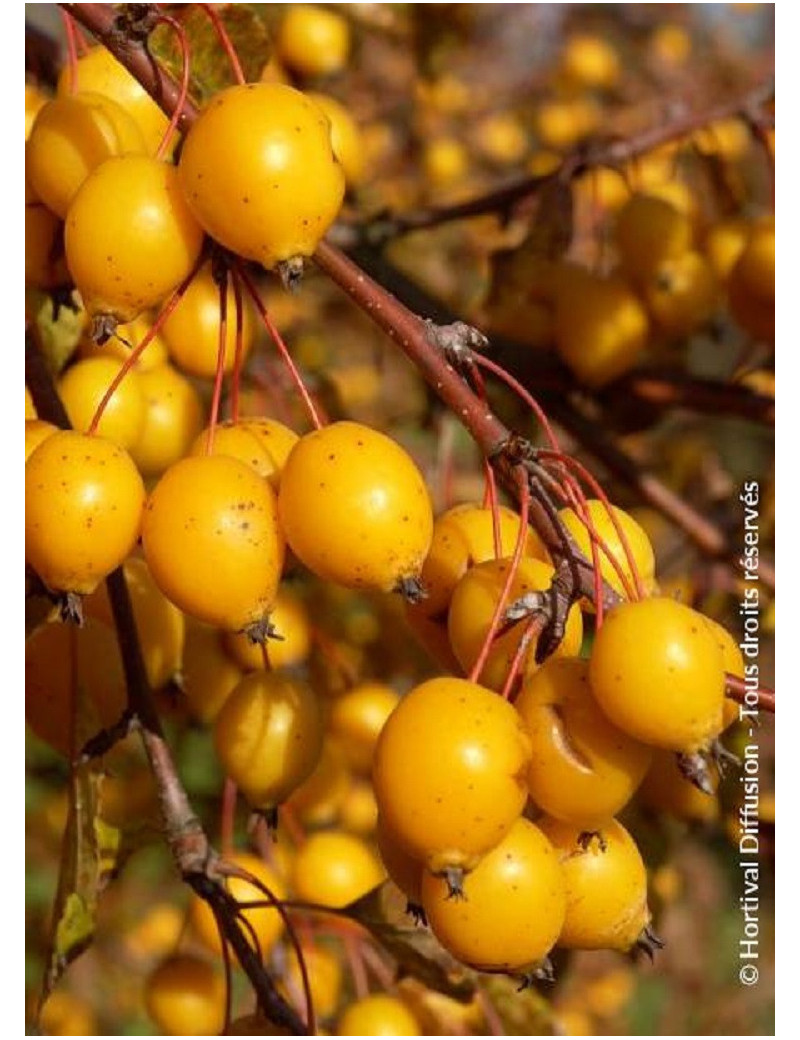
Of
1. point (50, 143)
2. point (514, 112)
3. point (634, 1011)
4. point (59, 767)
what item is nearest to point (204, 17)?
point (50, 143)

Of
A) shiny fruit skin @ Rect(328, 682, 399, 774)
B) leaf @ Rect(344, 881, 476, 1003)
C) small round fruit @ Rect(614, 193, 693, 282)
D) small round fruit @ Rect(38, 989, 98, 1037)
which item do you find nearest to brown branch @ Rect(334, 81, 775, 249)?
small round fruit @ Rect(614, 193, 693, 282)

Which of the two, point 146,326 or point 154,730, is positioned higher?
point 146,326

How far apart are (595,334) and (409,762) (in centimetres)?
128

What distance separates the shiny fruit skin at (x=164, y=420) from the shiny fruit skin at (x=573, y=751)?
702 millimetres

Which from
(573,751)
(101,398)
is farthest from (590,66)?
(573,751)

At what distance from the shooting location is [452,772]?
0.97 meters

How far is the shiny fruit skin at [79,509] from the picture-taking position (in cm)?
112

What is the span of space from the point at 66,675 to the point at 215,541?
1.59ft

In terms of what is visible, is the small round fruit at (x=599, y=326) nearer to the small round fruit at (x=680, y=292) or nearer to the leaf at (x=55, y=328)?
the small round fruit at (x=680, y=292)

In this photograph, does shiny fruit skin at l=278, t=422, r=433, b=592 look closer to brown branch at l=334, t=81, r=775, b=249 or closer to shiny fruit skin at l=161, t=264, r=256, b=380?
shiny fruit skin at l=161, t=264, r=256, b=380

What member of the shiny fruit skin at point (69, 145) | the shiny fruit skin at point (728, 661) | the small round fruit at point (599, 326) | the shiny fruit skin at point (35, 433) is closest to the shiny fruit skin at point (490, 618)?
the shiny fruit skin at point (728, 661)

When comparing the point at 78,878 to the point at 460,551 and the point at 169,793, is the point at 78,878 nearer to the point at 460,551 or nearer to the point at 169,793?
the point at 169,793

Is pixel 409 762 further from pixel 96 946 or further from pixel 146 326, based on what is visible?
pixel 96 946

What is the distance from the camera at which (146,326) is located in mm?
1669
